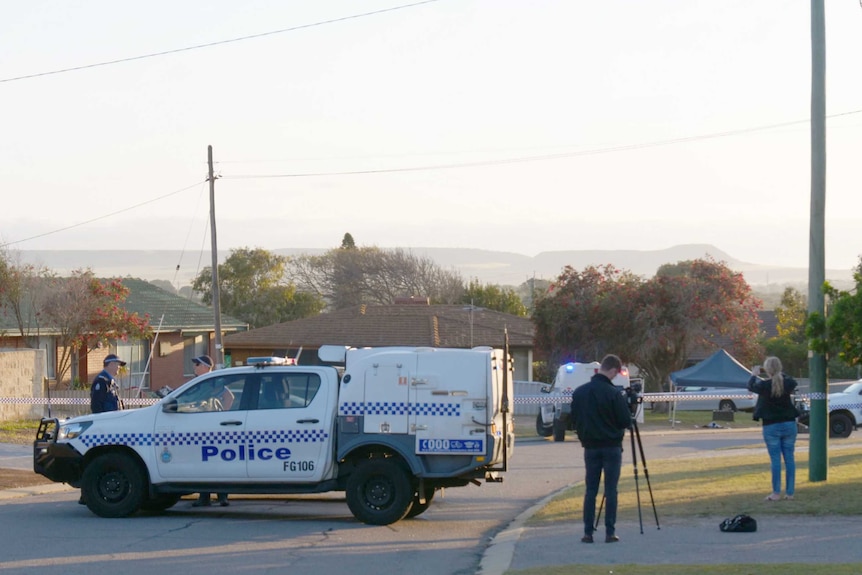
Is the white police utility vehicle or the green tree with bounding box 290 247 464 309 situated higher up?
the green tree with bounding box 290 247 464 309

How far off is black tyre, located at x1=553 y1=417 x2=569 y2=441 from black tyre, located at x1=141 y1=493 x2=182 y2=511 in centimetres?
1632

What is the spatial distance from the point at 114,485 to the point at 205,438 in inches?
49.5

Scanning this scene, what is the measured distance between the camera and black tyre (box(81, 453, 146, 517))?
43.5 feet

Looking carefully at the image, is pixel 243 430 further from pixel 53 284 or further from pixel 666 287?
pixel 666 287

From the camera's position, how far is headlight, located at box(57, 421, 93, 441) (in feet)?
44.4

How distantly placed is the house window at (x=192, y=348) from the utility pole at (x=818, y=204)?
33327 millimetres

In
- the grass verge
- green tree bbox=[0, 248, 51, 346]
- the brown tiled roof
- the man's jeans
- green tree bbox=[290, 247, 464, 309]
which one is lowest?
the grass verge

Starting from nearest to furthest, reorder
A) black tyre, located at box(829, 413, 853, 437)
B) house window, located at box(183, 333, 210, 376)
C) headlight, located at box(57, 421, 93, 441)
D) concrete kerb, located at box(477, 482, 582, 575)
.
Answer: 1. concrete kerb, located at box(477, 482, 582, 575)
2. headlight, located at box(57, 421, 93, 441)
3. black tyre, located at box(829, 413, 853, 437)
4. house window, located at box(183, 333, 210, 376)

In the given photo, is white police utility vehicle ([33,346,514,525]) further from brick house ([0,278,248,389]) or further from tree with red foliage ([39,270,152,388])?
brick house ([0,278,248,389])

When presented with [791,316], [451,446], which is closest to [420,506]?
[451,446]

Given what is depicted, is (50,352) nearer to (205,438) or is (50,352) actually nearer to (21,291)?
(21,291)

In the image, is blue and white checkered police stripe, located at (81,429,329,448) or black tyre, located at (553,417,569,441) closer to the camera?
blue and white checkered police stripe, located at (81,429,329,448)

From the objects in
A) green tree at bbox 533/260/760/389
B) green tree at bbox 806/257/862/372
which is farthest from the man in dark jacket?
green tree at bbox 533/260/760/389

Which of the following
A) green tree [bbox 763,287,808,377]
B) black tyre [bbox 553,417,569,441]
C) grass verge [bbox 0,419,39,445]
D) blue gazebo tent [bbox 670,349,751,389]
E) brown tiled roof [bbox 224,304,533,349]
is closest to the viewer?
grass verge [bbox 0,419,39,445]
